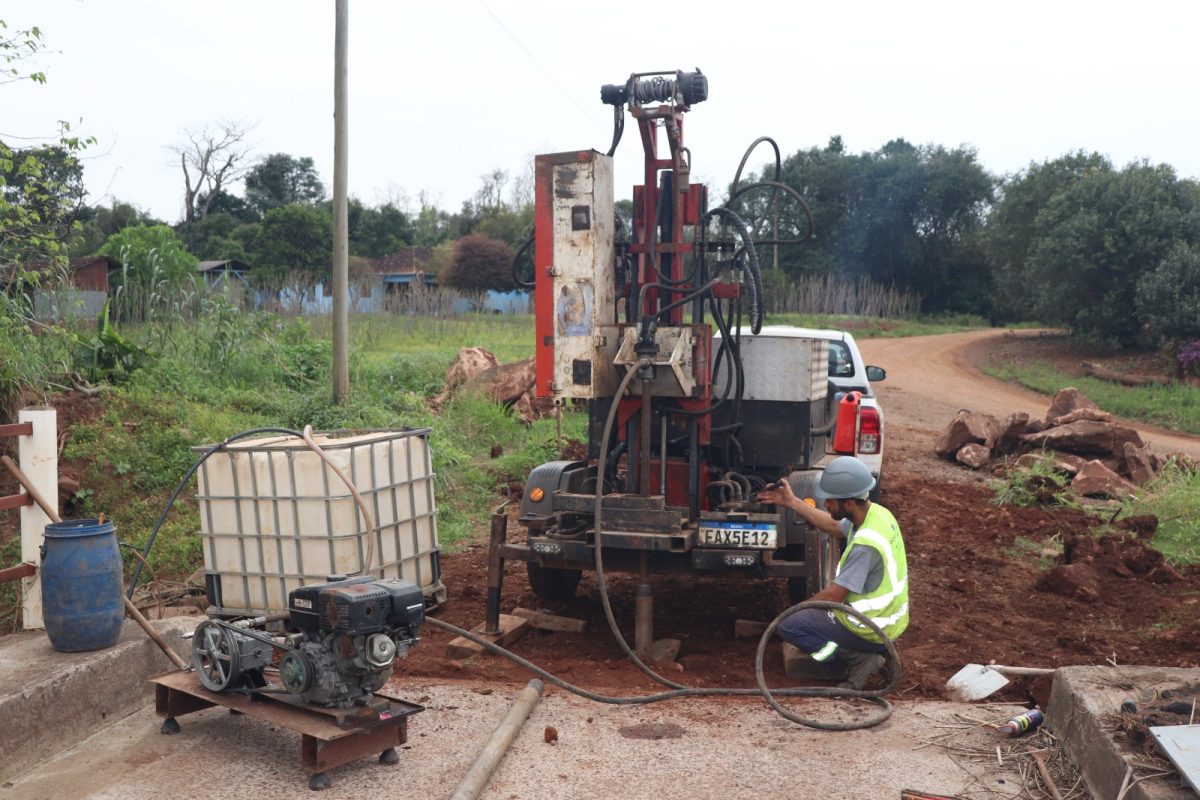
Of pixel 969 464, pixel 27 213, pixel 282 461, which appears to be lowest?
pixel 969 464

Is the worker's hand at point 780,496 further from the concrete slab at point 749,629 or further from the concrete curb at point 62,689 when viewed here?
the concrete curb at point 62,689

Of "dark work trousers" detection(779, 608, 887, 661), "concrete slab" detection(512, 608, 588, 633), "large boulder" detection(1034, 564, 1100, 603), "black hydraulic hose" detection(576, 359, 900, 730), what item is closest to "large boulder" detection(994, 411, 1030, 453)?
"large boulder" detection(1034, 564, 1100, 603)

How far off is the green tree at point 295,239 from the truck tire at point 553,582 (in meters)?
37.7

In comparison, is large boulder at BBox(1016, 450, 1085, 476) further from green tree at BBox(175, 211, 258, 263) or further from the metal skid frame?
green tree at BBox(175, 211, 258, 263)

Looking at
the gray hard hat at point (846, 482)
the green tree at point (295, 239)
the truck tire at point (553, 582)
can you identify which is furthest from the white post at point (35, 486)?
the green tree at point (295, 239)

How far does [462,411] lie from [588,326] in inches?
339

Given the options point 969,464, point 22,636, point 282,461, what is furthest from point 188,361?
point 969,464

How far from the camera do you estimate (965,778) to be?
4477mm

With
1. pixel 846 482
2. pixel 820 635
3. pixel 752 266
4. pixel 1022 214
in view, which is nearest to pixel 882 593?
pixel 820 635

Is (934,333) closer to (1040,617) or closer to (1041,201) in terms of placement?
(1041,201)

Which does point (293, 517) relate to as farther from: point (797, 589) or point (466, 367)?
point (466, 367)

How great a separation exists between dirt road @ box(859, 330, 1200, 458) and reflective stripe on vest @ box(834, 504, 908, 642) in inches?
488

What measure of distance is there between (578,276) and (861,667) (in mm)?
2681

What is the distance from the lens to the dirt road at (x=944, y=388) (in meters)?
19.2
